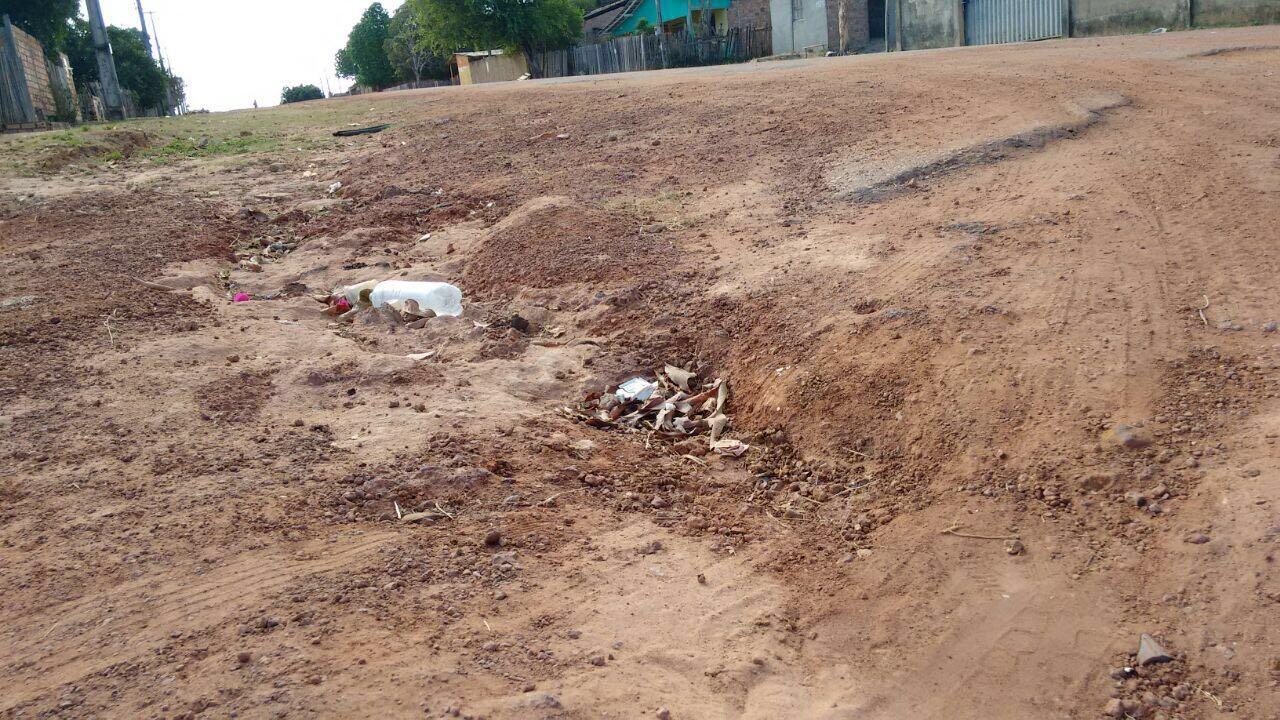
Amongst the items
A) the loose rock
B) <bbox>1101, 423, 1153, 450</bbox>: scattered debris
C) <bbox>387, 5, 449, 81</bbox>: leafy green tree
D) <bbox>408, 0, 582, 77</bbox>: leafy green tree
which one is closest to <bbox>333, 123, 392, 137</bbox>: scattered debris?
<bbox>1101, 423, 1153, 450</bbox>: scattered debris

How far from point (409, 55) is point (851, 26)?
84.0 feet

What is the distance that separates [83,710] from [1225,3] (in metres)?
17.2

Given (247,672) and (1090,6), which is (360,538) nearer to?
(247,672)

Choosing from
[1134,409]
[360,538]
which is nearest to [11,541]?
[360,538]

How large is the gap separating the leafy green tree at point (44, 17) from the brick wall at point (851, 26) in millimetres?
18882

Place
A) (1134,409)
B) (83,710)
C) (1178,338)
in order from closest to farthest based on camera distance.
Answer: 1. (83,710)
2. (1134,409)
3. (1178,338)

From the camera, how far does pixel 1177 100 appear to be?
628 cm

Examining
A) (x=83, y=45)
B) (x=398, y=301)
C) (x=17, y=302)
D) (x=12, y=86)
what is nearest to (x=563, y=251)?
(x=398, y=301)

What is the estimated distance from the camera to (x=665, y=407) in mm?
4391

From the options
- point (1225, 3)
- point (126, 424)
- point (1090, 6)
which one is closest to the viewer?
point (126, 424)

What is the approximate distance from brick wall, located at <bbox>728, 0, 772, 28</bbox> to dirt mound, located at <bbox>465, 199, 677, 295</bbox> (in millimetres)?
25416

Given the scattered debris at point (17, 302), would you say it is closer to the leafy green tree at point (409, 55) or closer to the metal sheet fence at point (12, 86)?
the metal sheet fence at point (12, 86)

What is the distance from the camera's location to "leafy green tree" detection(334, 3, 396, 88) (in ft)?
149

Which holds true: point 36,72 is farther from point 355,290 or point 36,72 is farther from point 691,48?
point 355,290
